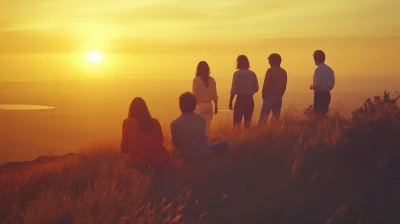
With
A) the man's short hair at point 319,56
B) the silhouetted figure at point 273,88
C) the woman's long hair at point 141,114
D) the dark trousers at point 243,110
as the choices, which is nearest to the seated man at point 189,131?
the woman's long hair at point 141,114

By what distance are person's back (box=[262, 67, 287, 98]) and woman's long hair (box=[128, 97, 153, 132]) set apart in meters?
4.51

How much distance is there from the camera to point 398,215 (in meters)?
7.31

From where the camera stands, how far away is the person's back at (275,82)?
12.4m

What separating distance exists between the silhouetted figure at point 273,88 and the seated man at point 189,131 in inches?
143

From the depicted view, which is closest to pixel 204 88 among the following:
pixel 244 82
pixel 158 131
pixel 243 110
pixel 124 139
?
pixel 244 82

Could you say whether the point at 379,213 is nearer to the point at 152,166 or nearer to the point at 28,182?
the point at 152,166

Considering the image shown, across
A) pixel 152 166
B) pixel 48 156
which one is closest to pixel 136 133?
pixel 152 166

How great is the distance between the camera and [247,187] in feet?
25.6

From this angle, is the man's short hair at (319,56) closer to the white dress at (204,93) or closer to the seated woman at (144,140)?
the white dress at (204,93)

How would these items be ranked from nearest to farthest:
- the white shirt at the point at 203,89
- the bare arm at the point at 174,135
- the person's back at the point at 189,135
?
the person's back at the point at 189,135 → the bare arm at the point at 174,135 → the white shirt at the point at 203,89

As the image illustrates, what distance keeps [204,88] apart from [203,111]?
1.79 ft

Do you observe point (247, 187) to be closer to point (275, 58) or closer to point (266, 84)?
point (266, 84)

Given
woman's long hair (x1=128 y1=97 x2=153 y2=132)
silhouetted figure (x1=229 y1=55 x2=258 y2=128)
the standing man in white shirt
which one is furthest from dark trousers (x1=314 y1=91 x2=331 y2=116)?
woman's long hair (x1=128 y1=97 x2=153 y2=132)

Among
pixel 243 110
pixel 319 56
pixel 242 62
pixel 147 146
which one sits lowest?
pixel 147 146
